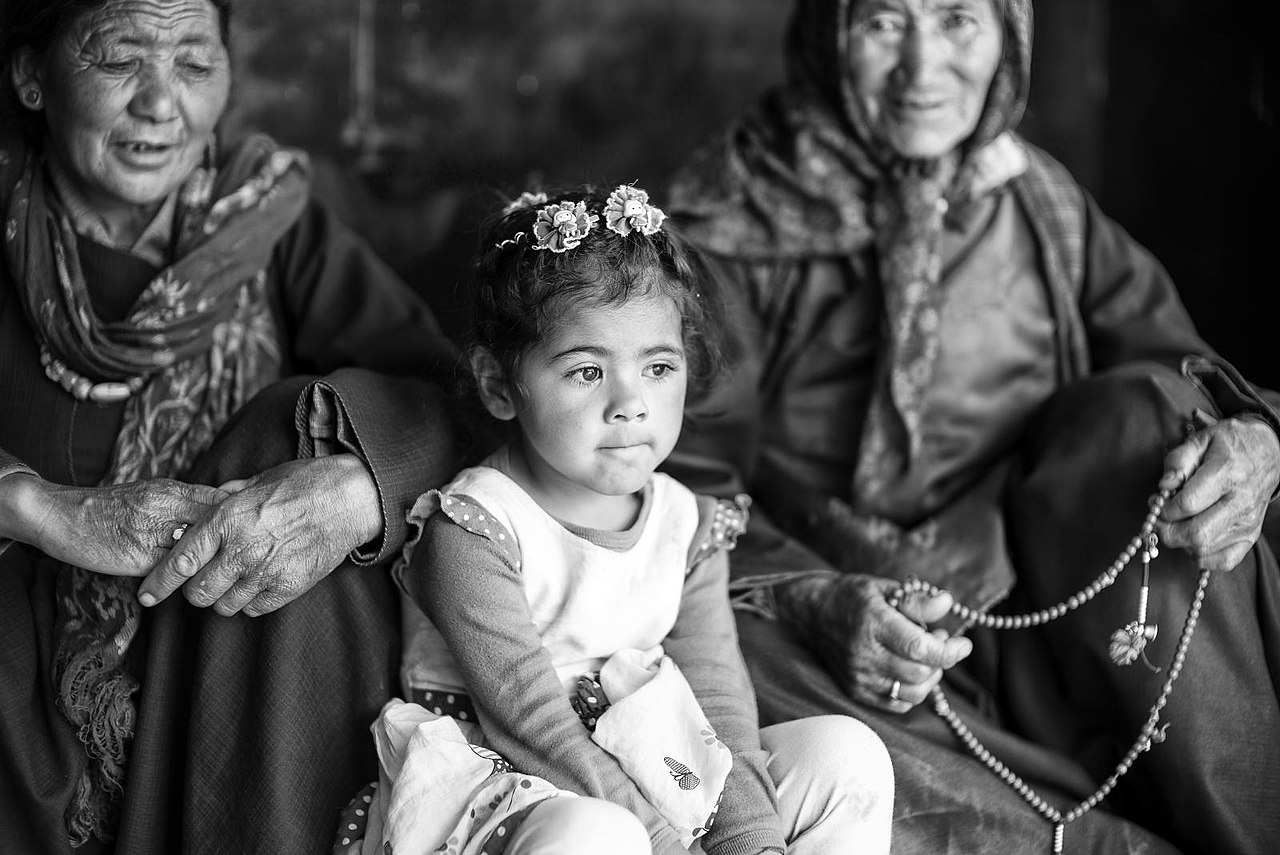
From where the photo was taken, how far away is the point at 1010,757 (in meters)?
1.97

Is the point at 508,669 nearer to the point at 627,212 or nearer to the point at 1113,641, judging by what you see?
the point at 627,212

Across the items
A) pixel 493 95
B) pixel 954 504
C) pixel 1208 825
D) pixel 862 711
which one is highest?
pixel 493 95

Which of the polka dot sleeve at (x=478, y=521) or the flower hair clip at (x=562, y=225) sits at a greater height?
the flower hair clip at (x=562, y=225)

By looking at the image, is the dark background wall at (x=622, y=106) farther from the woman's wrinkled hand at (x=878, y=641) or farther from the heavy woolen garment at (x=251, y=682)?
the woman's wrinkled hand at (x=878, y=641)

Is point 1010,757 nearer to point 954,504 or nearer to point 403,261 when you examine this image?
point 954,504

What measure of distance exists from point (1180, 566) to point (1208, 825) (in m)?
0.38

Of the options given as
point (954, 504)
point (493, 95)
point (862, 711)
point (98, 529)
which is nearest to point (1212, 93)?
point (954, 504)

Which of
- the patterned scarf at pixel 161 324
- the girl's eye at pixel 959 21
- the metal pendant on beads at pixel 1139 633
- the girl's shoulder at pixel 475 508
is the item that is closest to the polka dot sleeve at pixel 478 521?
the girl's shoulder at pixel 475 508

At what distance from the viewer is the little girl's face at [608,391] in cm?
165

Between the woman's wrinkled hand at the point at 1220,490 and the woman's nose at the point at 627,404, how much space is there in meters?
0.77

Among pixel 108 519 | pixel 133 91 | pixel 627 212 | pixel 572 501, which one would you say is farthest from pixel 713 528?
pixel 133 91

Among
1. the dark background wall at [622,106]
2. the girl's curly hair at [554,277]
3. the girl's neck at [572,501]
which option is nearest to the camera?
the girl's curly hair at [554,277]

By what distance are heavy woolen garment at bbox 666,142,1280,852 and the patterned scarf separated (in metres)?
0.73

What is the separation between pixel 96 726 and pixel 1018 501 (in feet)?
4.61
